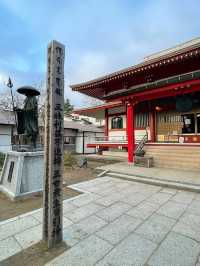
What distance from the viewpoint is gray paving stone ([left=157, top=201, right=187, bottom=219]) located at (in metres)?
3.41

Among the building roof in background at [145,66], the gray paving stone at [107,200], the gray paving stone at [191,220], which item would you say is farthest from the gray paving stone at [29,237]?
the building roof in background at [145,66]

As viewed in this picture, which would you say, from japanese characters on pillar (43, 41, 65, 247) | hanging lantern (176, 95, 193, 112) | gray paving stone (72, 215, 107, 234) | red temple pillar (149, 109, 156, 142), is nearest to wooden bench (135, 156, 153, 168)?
red temple pillar (149, 109, 156, 142)

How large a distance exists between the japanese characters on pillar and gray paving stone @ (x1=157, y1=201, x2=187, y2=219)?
214cm

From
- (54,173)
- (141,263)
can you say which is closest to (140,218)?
(141,263)

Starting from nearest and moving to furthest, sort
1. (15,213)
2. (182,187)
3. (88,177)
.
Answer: (15,213), (182,187), (88,177)

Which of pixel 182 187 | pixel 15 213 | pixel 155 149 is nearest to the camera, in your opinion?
pixel 15 213

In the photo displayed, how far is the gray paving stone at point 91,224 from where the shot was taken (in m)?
2.86

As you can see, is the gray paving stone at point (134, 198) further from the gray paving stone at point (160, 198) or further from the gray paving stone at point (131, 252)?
the gray paving stone at point (131, 252)

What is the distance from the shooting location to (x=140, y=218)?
10.7 feet

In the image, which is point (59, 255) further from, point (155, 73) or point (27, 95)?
point (155, 73)

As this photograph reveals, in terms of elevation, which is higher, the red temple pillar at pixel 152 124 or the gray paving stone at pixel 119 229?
the red temple pillar at pixel 152 124

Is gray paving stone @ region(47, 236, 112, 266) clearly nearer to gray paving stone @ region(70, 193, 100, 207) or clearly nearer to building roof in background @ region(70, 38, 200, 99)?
gray paving stone @ region(70, 193, 100, 207)

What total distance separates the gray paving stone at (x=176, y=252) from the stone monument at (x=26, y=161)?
3404 millimetres

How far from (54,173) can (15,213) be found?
192cm
